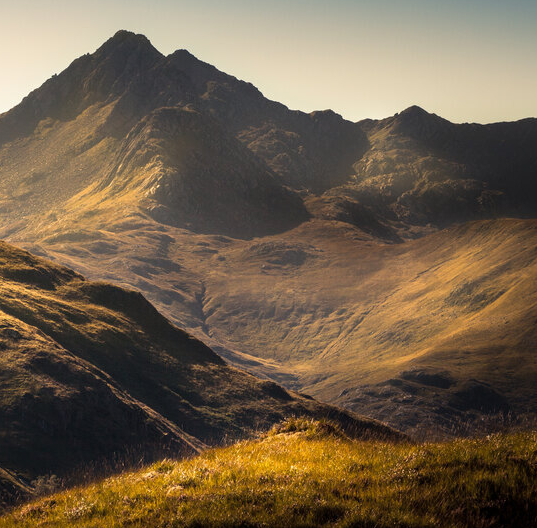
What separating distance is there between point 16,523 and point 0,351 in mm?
82108

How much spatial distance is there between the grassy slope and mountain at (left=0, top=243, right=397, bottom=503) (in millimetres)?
54592

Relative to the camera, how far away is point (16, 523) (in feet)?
44.0

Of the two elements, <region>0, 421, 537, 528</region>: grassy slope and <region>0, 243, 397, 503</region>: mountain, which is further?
<region>0, 243, 397, 503</region>: mountain

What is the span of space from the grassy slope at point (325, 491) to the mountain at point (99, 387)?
54592 millimetres

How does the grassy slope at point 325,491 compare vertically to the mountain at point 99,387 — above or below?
above

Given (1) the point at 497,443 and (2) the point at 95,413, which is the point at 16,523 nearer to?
(1) the point at 497,443

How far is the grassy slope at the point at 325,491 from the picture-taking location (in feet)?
37.6

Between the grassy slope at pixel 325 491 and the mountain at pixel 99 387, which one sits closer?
the grassy slope at pixel 325 491

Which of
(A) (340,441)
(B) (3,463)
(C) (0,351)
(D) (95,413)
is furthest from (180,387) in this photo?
(A) (340,441)

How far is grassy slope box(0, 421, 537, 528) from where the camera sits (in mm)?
11445

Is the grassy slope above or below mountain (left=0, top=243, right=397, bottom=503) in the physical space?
above

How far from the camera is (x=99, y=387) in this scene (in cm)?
9844

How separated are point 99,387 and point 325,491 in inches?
3593

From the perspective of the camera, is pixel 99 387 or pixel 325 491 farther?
pixel 99 387
